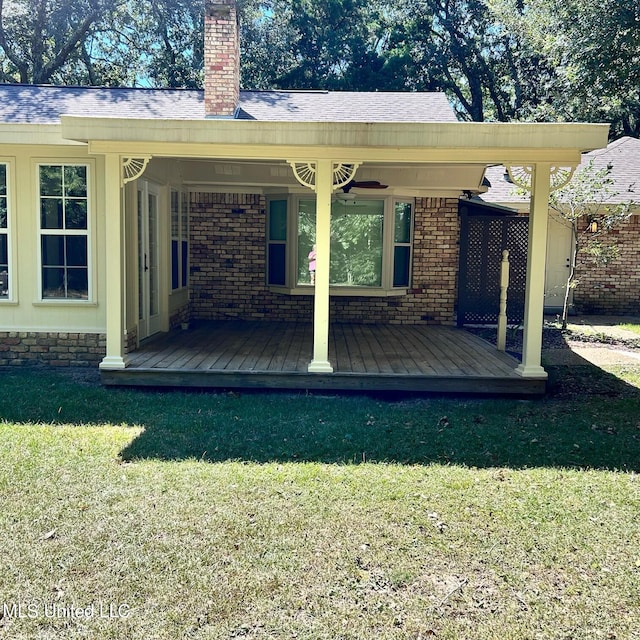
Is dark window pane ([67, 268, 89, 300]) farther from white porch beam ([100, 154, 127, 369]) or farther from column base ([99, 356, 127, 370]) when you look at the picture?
column base ([99, 356, 127, 370])

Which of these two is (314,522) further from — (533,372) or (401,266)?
(401,266)

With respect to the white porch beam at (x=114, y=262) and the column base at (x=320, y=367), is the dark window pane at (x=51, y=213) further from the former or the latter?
the column base at (x=320, y=367)

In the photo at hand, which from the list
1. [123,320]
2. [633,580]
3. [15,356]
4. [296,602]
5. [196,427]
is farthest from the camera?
[15,356]

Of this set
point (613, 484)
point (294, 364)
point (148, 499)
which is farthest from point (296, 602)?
point (294, 364)

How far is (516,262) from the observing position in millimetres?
9797

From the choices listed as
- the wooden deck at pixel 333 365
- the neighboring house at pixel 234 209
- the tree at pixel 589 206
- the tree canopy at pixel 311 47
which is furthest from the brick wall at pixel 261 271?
the tree canopy at pixel 311 47

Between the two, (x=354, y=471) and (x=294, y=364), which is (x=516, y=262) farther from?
(x=354, y=471)

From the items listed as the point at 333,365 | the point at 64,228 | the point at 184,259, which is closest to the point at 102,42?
the point at 184,259

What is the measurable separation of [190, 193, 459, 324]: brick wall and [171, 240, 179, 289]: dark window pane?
0.95m

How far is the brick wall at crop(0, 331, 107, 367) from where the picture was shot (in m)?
7.31

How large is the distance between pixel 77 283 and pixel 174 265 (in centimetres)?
224

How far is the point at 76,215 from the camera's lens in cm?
720

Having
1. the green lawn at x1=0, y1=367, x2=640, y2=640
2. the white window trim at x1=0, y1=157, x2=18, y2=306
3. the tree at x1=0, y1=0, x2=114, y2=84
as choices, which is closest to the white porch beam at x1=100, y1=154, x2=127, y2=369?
the green lawn at x1=0, y1=367, x2=640, y2=640

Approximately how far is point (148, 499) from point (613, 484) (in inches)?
121
